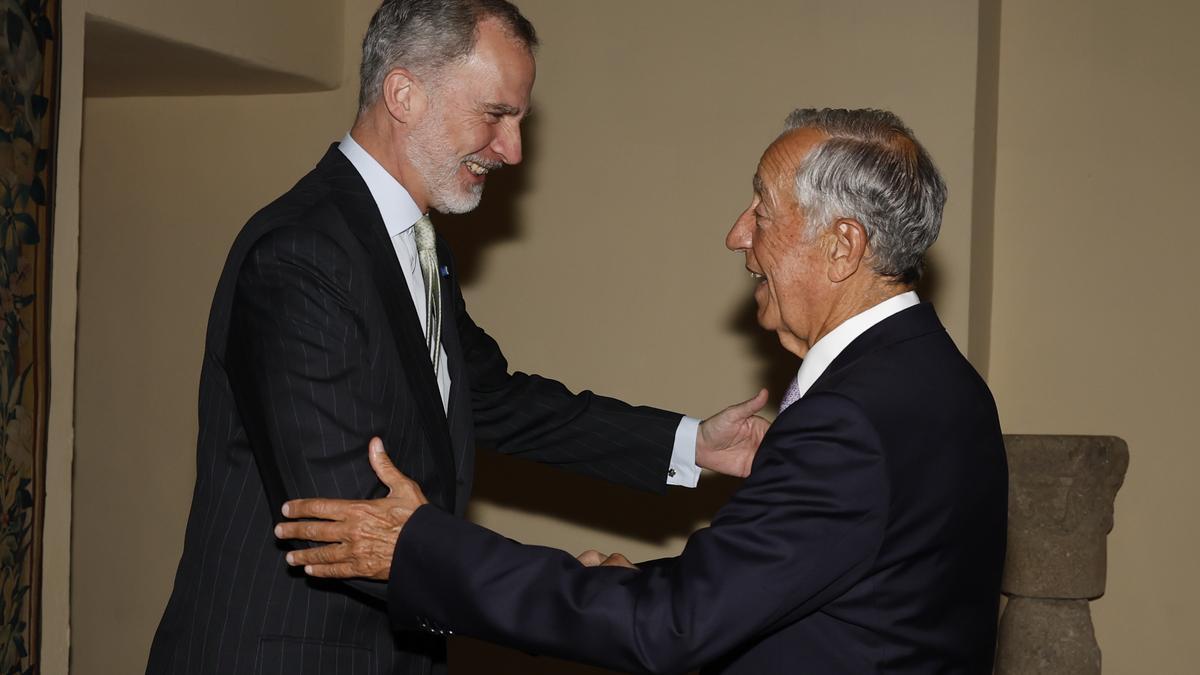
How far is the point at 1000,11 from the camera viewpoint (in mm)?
4680

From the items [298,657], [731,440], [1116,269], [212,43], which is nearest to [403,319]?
[298,657]

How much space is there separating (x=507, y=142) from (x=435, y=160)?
0.22 meters

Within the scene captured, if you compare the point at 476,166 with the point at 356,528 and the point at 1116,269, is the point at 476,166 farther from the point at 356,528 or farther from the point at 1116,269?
the point at 1116,269

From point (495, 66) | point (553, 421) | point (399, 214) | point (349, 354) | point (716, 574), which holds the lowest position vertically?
point (716, 574)

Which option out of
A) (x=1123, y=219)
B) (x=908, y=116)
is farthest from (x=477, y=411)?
(x=1123, y=219)

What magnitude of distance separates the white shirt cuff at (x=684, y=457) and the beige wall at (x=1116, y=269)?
80.9 inches

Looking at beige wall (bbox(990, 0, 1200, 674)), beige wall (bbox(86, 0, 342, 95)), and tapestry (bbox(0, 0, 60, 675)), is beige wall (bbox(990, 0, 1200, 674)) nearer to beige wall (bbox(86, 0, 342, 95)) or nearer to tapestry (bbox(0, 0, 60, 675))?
beige wall (bbox(86, 0, 342, 95))

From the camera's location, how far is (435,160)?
2.61m

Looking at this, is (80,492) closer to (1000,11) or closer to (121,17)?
(121,17)

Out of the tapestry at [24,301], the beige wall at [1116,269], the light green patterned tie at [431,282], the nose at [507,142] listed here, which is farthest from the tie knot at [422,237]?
the beige wall at [1116,269]

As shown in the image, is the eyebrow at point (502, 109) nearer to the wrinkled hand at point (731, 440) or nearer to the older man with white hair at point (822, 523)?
the older man with white hair at point (822, 523)

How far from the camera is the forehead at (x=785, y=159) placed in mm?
2089

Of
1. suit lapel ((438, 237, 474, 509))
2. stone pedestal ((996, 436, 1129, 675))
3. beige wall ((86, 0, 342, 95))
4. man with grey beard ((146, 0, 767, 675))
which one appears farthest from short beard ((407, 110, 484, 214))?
stone pedestal ((996, 436, 1129, 675))

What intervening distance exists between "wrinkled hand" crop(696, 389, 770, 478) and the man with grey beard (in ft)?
2.45
